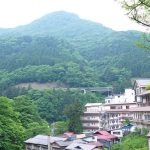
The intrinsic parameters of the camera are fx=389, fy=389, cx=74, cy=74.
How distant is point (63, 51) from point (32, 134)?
8804 centimetres

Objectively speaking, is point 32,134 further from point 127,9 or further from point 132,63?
point 132,63

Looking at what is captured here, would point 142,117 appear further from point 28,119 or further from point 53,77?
point 53,77

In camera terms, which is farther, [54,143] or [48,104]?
[48,104]

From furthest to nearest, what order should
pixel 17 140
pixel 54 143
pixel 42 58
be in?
1. pixel 42 58
2. pixel 54 143
3. pixel 17 140

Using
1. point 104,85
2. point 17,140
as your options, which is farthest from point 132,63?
point 17,140

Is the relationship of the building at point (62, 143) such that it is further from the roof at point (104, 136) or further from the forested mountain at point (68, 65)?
the forested mountain at point (68, 65)

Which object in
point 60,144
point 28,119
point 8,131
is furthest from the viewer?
point 28,119

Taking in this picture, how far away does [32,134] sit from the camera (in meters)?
48.0

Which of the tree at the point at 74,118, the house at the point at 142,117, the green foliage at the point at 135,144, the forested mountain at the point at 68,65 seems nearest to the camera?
the green foliage at the point at 135,144

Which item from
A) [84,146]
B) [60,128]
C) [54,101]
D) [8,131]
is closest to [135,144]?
[84,146]

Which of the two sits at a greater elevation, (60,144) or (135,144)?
(135,144)

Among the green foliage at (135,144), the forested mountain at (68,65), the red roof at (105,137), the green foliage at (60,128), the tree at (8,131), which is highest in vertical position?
the forested mountain at (68,65)

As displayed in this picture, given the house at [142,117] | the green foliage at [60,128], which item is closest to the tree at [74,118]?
the green foliage at [60,128]

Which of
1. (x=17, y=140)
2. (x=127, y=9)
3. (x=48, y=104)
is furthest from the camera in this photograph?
(x=48, y=104)
